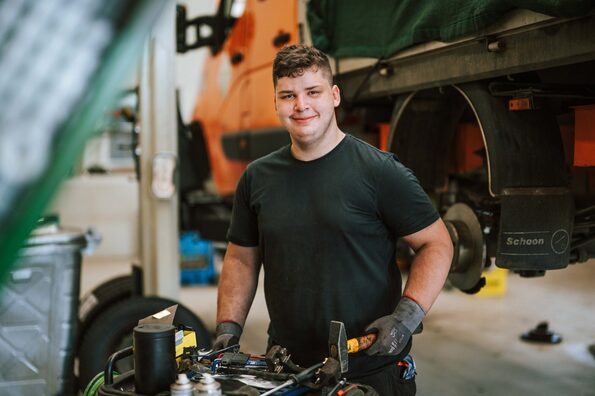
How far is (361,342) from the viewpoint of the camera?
1.90 metres

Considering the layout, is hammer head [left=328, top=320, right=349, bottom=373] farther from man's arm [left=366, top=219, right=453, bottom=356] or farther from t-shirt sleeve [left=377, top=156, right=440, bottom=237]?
t-shirt sleeve [left=377, top=156, right=440, bottom=237]

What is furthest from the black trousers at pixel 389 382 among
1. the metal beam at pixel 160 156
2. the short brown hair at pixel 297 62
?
the metal beam at pixel 160 156

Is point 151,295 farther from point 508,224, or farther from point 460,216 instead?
point 508,224

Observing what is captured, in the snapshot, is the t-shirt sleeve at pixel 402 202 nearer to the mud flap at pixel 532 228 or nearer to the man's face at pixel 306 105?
the man's face at pixel 306 105

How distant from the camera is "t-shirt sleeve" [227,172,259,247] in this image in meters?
2.34

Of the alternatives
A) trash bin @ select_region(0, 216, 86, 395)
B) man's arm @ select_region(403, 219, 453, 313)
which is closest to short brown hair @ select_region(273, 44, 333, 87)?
man's arm @ select_region(403, 219, 453, 313)

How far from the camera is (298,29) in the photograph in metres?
3.74

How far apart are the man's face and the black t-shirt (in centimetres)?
12

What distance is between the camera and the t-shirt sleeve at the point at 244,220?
7.66 ft

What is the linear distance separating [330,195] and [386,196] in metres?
0.17

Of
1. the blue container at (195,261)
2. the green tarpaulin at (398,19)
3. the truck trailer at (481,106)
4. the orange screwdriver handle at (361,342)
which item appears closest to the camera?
the orange screwdriver handle at (361,342)

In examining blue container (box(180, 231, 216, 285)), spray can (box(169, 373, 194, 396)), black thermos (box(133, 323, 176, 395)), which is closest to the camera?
spray can (box(169, 373, 194, 396))

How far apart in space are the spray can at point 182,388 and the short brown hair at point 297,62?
102 centimetres

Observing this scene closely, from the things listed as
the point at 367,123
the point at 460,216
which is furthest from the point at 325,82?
the point at 367,123
